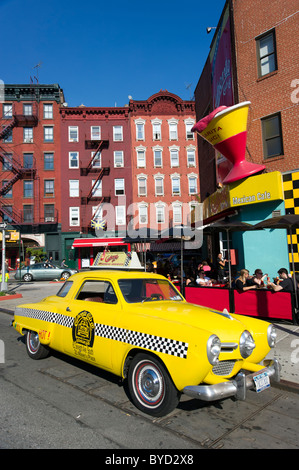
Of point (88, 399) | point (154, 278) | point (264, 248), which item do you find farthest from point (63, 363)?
point (264, 248)

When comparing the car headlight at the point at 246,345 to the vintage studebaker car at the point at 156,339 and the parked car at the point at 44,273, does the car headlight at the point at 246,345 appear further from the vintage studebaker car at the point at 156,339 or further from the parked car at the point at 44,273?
the parked car at the point at 44,273

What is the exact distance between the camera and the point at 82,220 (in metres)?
34.4

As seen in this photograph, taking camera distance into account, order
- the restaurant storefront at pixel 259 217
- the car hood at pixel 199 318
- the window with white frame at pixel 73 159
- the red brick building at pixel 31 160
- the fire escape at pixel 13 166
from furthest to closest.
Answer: the window with white frame at pixel 73 159 → the red brick building at pixel 31 160 → the fire escape at pixel 13 166 → the restaurant storefront at pixel 259 217 → the car hood at pixel 199 318

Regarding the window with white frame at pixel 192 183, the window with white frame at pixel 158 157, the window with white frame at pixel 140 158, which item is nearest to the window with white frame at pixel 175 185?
the window with white frame at pixel 192 183

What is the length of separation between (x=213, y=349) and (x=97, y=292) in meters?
2.15

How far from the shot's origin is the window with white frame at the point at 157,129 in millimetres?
35438

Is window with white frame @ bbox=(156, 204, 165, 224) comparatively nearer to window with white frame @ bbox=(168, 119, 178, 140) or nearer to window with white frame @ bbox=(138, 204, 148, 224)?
window with white frame @ bbox=(138, 204, 148, 224)

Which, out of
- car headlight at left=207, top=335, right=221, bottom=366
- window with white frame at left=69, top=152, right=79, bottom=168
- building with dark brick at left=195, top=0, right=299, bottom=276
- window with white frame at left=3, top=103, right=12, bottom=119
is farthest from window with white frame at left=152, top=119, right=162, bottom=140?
car headlight at left=207, top=335, right=221, bottom=366

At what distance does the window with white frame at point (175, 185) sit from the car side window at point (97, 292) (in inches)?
1222

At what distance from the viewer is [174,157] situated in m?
35.7

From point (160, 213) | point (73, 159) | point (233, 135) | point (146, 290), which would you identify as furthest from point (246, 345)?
point (73, 159)

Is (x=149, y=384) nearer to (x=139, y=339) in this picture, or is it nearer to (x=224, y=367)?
(x=139, y=339)

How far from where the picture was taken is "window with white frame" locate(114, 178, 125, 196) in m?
35.1

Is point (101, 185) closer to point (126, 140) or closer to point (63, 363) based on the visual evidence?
point (126, 140)
